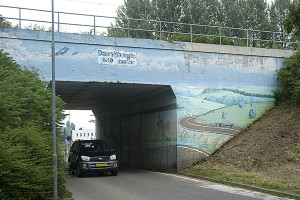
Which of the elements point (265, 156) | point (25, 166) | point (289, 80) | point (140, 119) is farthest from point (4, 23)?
point (289, 80)

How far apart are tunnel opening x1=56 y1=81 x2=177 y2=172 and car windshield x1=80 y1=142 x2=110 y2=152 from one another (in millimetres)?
2976

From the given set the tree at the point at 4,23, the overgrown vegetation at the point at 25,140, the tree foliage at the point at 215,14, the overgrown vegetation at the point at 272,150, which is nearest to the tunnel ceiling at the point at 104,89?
the tree at the point at 4,23

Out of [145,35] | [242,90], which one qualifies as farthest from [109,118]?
[242,90]

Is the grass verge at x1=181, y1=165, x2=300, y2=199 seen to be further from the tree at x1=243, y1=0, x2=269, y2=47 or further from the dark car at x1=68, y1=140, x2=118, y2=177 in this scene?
the tree at x1=243, y1=0, x2=269, y2=47

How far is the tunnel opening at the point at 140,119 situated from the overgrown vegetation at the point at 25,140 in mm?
5216

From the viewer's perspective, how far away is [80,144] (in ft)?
61.5

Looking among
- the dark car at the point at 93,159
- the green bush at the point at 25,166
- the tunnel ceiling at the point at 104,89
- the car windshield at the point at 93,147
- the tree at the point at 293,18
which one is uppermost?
the tree at the point at 293,18

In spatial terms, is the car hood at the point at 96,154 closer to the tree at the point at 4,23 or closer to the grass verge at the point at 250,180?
the grass verge at the point at 250,180

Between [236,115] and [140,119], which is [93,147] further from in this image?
[236,115]

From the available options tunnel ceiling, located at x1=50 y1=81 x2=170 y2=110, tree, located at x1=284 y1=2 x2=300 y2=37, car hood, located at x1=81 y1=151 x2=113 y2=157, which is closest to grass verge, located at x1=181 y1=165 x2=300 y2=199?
car hood, located at x1=81 y1=151 x2=113 y2=157

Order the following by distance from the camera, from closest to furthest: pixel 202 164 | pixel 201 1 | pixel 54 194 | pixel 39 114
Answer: pixel 54 194 < pixel 39 114 < pixel 202 164 < pixel 201 1

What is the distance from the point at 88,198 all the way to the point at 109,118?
64.3ft

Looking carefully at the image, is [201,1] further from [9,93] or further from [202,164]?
[9,93]

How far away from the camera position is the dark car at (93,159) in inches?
675
